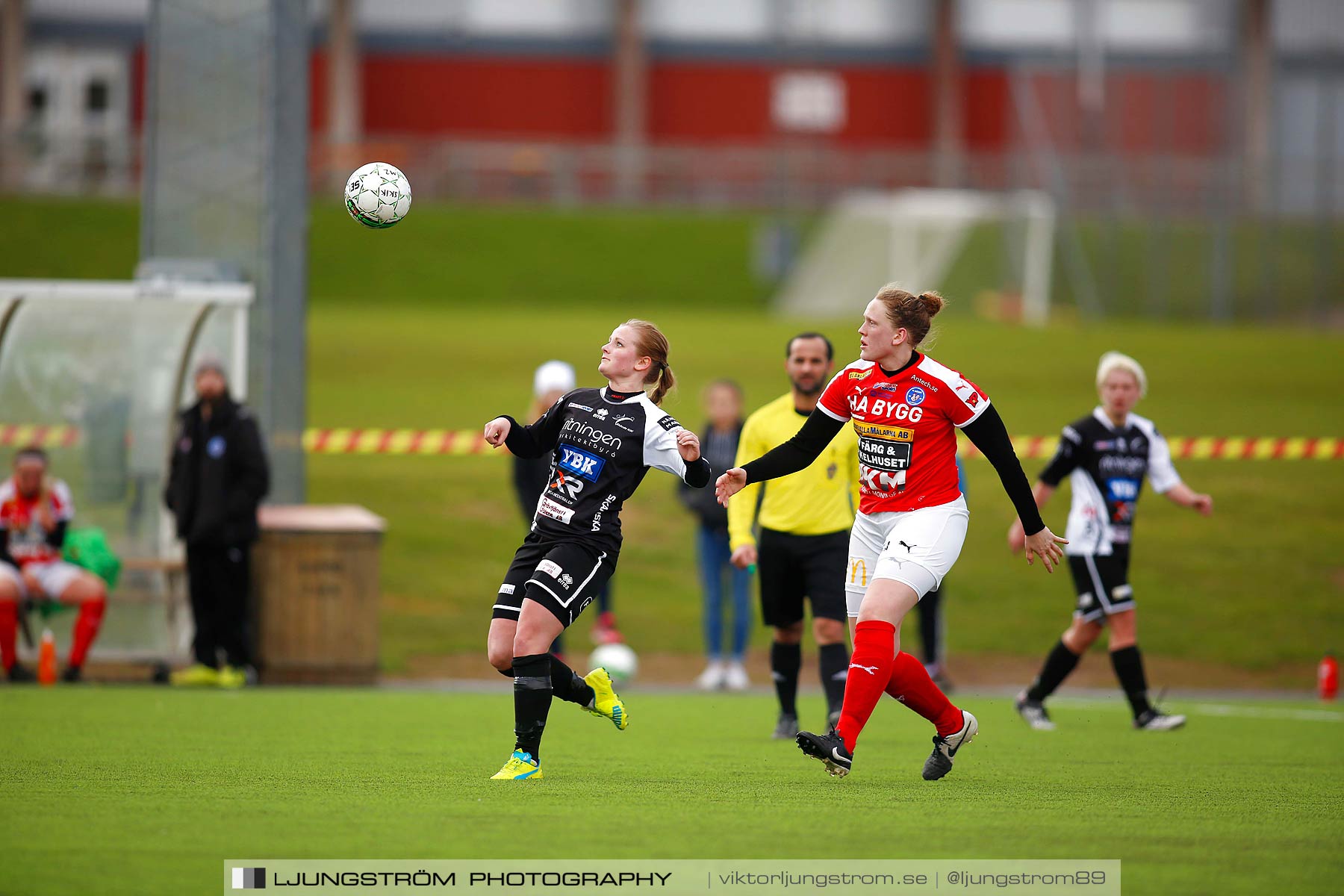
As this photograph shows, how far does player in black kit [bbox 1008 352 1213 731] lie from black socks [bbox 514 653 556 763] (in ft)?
13.1

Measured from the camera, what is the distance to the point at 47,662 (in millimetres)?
11648

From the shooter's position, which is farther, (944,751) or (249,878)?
(944,751)

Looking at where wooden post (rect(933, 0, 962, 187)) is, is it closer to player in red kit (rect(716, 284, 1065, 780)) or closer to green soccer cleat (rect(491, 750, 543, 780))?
player in red kit (rect(716, 284, 1065, 780))

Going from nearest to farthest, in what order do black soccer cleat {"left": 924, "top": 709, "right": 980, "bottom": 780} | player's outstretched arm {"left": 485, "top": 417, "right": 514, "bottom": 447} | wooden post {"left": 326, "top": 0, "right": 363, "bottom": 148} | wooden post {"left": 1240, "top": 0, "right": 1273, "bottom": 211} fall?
player's outstretched arm {"left": 485, "top": 417, "right": 514, "bottom": 447} < black soccer cleat {"left": 924, "top": 709, "right": 980, "bottom": 780} < wooden post {"left": 1240, "top": 0, "right": 1273, "bottom": 211} < wooden post {"left": 326, "top": 0, "right": 363, "bottom": 148}

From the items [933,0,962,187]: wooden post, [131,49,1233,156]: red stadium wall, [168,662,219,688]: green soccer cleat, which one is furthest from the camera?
[933,0,962,187]: wooden post

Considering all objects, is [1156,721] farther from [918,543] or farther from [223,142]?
[223,142]

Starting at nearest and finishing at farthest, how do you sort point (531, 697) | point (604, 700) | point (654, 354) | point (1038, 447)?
point (531, 697)
point (654, 354)
point (604, 700)
point (1038, 447)

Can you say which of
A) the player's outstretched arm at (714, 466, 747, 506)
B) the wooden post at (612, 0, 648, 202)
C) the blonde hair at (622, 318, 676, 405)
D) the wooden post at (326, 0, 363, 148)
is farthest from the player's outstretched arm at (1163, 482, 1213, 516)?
the wooden post at (326, 0, 363, 148)

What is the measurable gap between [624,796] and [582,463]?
144cm

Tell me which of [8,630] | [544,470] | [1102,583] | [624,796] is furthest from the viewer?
[544,470]

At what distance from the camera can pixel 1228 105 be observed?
1405 inches

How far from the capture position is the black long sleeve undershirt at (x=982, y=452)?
6840 millimetres

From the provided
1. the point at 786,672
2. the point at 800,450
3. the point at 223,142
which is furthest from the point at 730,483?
the point at 223,142

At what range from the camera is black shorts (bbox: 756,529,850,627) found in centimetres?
888
